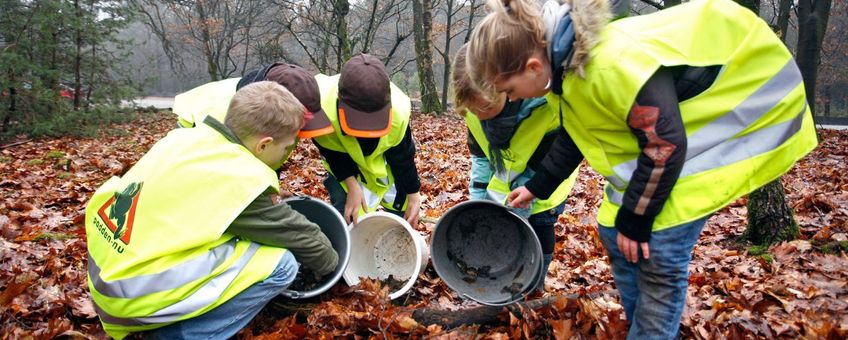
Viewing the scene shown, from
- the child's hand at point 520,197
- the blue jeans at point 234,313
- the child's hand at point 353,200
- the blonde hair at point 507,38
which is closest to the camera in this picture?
the blonde hair at point 507,38

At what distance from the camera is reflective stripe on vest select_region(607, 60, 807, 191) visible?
1.73m

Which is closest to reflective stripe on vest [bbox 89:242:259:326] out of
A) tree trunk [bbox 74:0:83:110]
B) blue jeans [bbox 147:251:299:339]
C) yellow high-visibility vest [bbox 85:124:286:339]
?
yellow high-visibility vest [bbox 85:124:286:339]

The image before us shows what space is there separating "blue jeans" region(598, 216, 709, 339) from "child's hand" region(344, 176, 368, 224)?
5.84 feet

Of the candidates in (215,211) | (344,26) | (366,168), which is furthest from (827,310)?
(344,26)

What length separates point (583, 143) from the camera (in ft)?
6.68

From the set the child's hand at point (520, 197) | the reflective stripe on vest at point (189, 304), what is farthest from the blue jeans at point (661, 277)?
the reflective stripe on vest at point (189, 304)

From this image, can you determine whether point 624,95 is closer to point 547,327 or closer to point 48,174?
point 547,327

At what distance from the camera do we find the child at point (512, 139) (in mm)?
2543

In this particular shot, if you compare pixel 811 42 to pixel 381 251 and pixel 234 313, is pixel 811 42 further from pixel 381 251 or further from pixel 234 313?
pixel 234 313

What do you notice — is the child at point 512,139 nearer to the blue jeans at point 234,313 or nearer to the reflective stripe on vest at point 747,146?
the reflective stripe on vest at point 747,146

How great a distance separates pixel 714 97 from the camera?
1.74m

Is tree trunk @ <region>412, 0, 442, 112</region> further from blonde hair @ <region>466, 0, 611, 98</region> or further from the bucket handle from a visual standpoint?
blonde hair @ <region>466, 0, 611, 98</region>

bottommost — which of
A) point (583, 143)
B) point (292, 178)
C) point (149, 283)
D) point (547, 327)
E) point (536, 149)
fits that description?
point (292, 178)

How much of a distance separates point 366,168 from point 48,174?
17.1 feet
